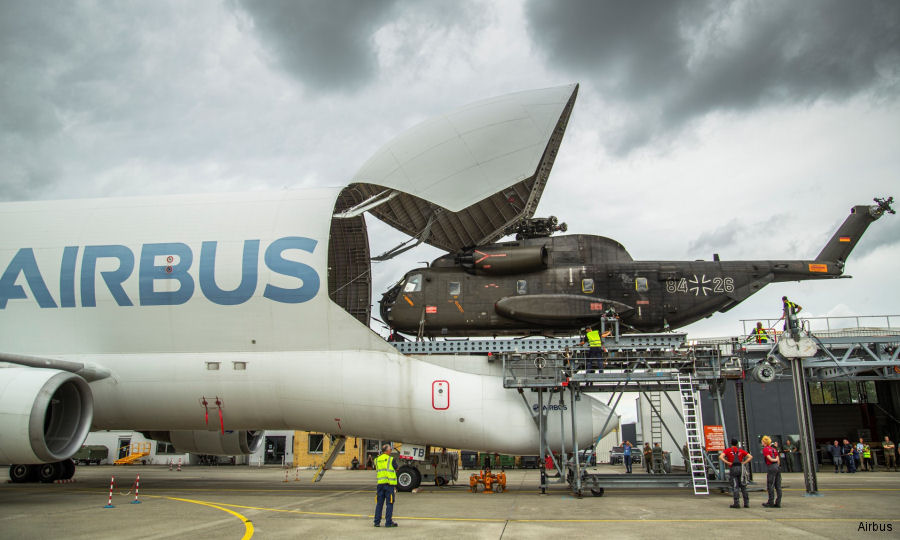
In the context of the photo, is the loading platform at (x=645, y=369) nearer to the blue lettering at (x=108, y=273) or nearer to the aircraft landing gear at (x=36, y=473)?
the blue lettering at (x=108, y=273)

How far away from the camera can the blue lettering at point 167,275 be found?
640 inches

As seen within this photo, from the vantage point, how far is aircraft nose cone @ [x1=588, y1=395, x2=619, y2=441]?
15.5m

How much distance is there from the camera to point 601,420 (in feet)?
51.1

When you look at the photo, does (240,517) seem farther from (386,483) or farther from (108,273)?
(108,273)

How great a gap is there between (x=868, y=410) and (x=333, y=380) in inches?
1215

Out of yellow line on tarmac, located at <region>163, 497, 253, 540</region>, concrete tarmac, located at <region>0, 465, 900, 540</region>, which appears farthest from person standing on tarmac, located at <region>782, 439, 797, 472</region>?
yellow line on tarmac, located at <region>163, 497, 253, 540</region>

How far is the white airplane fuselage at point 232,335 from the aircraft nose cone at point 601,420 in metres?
0.06

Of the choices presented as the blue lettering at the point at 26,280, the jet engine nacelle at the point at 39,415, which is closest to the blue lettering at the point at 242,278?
the jet engine nacelle at the point at 39,415

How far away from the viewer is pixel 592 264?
1669 centimetres

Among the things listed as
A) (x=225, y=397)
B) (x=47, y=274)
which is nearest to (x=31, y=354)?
(x=47, y=274)

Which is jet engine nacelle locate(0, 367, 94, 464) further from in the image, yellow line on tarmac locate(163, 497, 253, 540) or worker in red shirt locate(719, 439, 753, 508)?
worker in red shirt locate(719, 439, 753, 508)

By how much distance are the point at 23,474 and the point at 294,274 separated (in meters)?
13.5

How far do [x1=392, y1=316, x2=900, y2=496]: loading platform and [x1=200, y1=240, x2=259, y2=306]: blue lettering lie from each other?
14.0 feet

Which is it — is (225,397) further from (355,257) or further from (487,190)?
(487,190)
